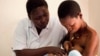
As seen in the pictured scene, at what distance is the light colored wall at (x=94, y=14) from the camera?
1825mm

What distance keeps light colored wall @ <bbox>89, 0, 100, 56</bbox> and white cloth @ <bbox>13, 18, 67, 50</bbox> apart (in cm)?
59

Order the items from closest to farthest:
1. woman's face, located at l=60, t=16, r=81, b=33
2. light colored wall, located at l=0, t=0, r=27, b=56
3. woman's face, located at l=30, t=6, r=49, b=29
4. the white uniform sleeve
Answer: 1. woman's face, located at l=60, t=16, r=81, b=33
2. woman's face, located at l=30, t=6, r=49, b=29
3. the white uniform sleeve
4. light colored wall, located at l=0, t=0, r=27, b=56

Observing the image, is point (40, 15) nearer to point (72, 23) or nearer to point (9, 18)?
point (72, 23)

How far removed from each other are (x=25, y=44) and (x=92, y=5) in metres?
0.84

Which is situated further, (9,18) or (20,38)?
(9,18)

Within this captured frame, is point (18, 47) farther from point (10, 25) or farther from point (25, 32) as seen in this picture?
point (10, 25)

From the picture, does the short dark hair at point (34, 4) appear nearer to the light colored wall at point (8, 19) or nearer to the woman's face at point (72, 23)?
the woman's face at point (72, 23)

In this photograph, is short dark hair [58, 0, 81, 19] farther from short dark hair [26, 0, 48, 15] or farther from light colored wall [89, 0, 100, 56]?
light colored wall [89, 0, 100, 56]

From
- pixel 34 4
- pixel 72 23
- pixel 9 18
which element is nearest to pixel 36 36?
pixel 34 4

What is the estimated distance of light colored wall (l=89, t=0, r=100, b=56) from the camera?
1825 mm

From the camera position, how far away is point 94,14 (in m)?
1.87

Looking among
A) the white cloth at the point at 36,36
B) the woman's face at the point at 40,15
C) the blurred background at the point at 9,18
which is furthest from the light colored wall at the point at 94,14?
the woman's face at the point at 40,15

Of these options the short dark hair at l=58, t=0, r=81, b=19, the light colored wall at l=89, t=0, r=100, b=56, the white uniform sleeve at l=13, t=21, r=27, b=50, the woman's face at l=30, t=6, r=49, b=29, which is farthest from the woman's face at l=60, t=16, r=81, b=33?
the light colored wall at l=89, t=0, r=100, b=56

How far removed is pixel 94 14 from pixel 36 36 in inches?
29.1
